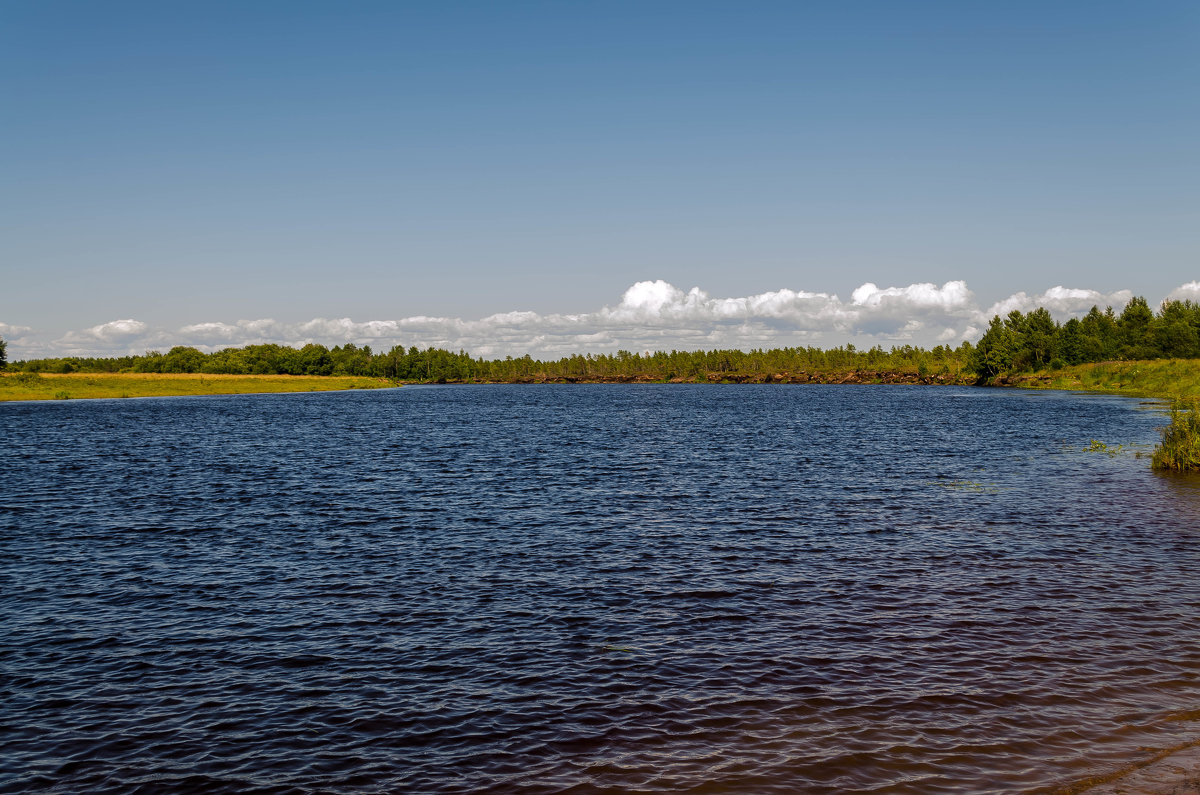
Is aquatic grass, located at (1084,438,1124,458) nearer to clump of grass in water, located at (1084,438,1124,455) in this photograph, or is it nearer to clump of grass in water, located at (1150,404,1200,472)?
clump of grass in water, located at (1084,438,1124,455)

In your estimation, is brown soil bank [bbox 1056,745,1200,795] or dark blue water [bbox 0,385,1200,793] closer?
brown soil bank [bbox 1056,745,1200,795]

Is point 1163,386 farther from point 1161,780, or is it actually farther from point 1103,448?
point 1161,780

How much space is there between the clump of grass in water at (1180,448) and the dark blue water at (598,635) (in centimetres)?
311

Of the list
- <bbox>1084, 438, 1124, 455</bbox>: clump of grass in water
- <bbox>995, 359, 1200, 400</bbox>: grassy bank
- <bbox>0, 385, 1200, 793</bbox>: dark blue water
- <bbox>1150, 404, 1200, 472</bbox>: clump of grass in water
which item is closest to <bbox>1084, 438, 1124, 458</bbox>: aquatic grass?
<bbox>1084, 438, 1124, 455</bbox>: clump of grass in water

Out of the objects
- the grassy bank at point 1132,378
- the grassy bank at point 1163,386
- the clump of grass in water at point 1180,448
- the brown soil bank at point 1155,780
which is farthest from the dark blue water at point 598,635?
the grassy bank at point 1132,378

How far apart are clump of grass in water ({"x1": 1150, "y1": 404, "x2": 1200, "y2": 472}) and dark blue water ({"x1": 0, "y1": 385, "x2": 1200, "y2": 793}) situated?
3107mm

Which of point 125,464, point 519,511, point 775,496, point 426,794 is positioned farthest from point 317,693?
point 125,464

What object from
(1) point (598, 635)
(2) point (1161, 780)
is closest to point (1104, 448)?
(1) point (598, 635)

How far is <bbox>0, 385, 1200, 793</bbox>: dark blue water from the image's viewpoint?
13242 mm

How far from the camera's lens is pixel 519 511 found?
36.6 m

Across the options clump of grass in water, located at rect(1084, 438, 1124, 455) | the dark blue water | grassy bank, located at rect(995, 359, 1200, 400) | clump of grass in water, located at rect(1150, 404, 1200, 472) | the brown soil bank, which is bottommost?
the dark blue water

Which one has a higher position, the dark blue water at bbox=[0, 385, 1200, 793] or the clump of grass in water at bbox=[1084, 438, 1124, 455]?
the clump of grass in water at bbox=[1084, 438, 1124, 455]

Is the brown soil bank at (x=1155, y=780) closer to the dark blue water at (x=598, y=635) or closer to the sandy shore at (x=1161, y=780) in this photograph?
the sandy shore at (x=1161, y=780)

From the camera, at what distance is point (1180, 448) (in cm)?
4441
